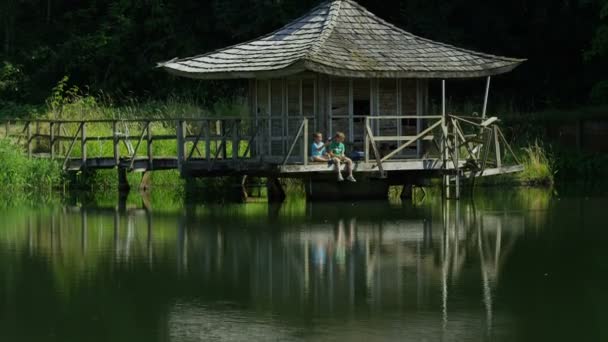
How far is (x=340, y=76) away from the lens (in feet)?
93.8

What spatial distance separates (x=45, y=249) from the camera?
816 inches

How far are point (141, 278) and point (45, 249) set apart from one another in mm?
3704

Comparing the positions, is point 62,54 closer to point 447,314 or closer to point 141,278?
point 141,278

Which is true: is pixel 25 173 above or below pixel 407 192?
above

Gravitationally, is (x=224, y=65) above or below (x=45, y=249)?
above

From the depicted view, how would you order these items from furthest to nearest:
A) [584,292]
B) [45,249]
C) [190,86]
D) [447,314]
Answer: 1. [190,86]
2. [45,249]
3. [584,292]
4. [447,314]

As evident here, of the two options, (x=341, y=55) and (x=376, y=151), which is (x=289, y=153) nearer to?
(x=376, y=151)

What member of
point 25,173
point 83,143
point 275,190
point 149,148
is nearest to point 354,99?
point 275,190

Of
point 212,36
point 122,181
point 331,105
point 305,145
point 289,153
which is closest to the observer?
point 289,153

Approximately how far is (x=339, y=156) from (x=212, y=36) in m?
20.8

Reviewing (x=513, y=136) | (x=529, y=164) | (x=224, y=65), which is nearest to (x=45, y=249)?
(x=224, y=65)

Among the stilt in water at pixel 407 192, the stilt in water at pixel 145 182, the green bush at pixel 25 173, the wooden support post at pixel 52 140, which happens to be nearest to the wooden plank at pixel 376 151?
the stilt in water at pixel 407 192

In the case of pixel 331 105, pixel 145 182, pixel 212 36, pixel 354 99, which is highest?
pixel 212 36

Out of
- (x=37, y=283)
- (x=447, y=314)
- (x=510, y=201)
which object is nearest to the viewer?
(x=447, y=314)
